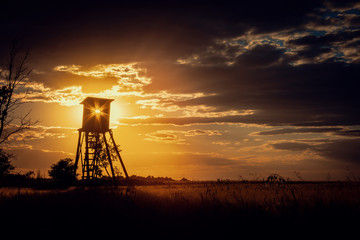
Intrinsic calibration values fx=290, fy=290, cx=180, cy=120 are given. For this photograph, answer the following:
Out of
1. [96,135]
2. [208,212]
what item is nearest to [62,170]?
[96,135]

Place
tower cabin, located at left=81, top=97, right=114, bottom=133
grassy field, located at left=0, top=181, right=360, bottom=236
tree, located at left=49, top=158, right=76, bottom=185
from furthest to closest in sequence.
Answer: tree, located at left=49, top=158, right=76, bottom=185 < tower cabin, located at left=81, top=97, right=114, bottom=133 < grassy field, located at left=0, top=181, right=360, bottom=236

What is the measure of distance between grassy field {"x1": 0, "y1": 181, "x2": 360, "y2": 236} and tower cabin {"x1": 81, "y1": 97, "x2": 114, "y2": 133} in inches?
536

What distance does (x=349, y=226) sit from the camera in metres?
7.30

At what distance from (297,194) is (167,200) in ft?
17.8

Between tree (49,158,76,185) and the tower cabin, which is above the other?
the tower cabin

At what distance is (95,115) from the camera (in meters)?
26.7

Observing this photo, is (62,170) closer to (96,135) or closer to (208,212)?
(96,135)

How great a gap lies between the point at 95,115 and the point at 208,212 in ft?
63.8

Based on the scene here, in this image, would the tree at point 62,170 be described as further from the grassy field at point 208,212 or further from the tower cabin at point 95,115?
the grassy field at point 208,212

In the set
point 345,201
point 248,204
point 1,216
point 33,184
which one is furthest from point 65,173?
point 345,201

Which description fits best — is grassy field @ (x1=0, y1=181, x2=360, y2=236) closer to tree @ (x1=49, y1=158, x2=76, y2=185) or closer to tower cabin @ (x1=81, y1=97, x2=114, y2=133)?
tower cabin @ (x1=81, y1=97, x2=114, y2=133)

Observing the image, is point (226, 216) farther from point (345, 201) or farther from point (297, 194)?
point (345, 201)

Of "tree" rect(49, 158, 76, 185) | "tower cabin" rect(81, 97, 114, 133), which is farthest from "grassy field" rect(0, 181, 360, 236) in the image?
→ "tree" rect(49, 158, 76, 185)

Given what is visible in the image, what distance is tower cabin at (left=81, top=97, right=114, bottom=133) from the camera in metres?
26.5
